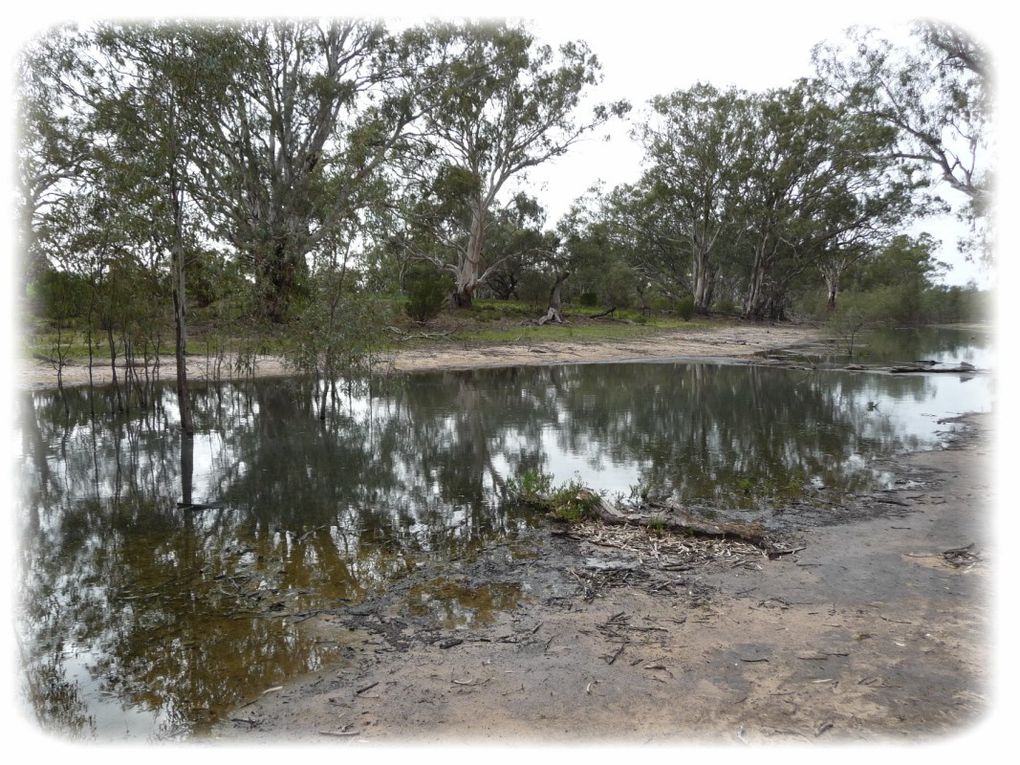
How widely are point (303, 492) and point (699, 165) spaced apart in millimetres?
45611

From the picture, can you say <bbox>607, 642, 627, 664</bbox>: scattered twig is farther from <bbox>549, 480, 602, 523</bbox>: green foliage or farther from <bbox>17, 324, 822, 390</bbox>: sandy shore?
<bbox>17, 324, 822, 390</bbox>: sandy shore

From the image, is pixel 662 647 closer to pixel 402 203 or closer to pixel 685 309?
pixel 402 203

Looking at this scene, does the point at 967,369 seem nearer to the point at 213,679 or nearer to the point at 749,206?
the point at 213,679

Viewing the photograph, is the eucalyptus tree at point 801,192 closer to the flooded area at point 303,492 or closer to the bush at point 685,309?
the bush at point 685,309

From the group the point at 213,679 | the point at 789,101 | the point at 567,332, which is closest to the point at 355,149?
the point at 213,679

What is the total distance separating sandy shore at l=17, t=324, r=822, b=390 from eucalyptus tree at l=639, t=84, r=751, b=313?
11369 mm

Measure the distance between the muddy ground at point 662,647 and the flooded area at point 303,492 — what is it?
9.4 inches

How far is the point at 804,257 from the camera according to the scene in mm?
51969

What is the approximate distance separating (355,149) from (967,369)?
66.9ft

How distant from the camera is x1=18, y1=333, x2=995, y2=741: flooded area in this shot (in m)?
4.34

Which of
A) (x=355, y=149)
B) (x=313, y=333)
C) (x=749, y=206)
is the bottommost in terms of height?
(x=313, y=333)

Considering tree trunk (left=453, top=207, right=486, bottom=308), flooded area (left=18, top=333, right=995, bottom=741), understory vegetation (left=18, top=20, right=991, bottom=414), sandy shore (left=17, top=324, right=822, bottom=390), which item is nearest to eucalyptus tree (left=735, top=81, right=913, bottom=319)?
understory vegetation (left=18, top=20, right=991, bottom=414)

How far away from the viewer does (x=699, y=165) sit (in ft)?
157

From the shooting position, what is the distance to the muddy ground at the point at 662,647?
3.45 m
